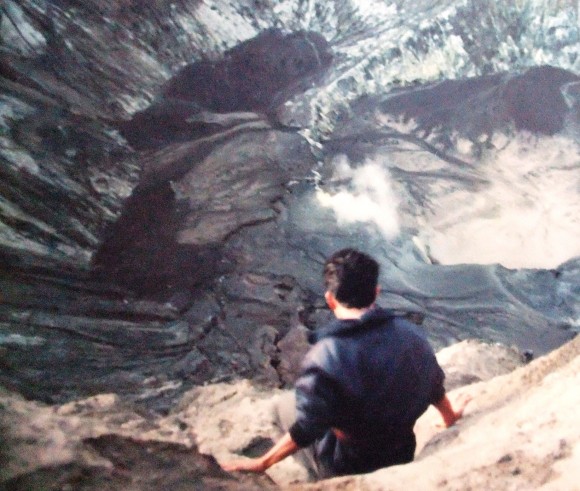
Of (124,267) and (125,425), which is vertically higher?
(124,267)

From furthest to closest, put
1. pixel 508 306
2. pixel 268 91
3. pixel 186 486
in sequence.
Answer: pixel 268 91
pixel 508 306
pixel 186 486

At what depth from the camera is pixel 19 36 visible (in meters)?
3.66

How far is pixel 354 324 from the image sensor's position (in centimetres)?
127

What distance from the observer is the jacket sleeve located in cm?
125

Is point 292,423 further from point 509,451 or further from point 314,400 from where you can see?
point 509,451

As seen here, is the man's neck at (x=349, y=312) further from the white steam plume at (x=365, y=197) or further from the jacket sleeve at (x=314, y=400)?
the white steam plume at (x=365, y=197)

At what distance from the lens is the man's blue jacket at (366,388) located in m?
1.25

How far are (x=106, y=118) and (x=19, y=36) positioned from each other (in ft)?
2.58

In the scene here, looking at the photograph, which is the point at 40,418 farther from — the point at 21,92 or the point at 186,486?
the point at 21,92

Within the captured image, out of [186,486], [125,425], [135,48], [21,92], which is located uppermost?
[135,48]

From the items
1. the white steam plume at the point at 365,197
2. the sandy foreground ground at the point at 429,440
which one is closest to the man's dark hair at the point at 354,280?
the sandy foreground ground at the point at 429,440

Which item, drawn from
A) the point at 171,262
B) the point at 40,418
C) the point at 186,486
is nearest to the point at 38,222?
the point at 171,262

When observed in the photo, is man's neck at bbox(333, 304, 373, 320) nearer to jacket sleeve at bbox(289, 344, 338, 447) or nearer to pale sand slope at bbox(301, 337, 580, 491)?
jacket sleeve at bbox(289, 344, 338, 447)

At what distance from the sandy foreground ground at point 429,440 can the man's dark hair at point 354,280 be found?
368 mm
